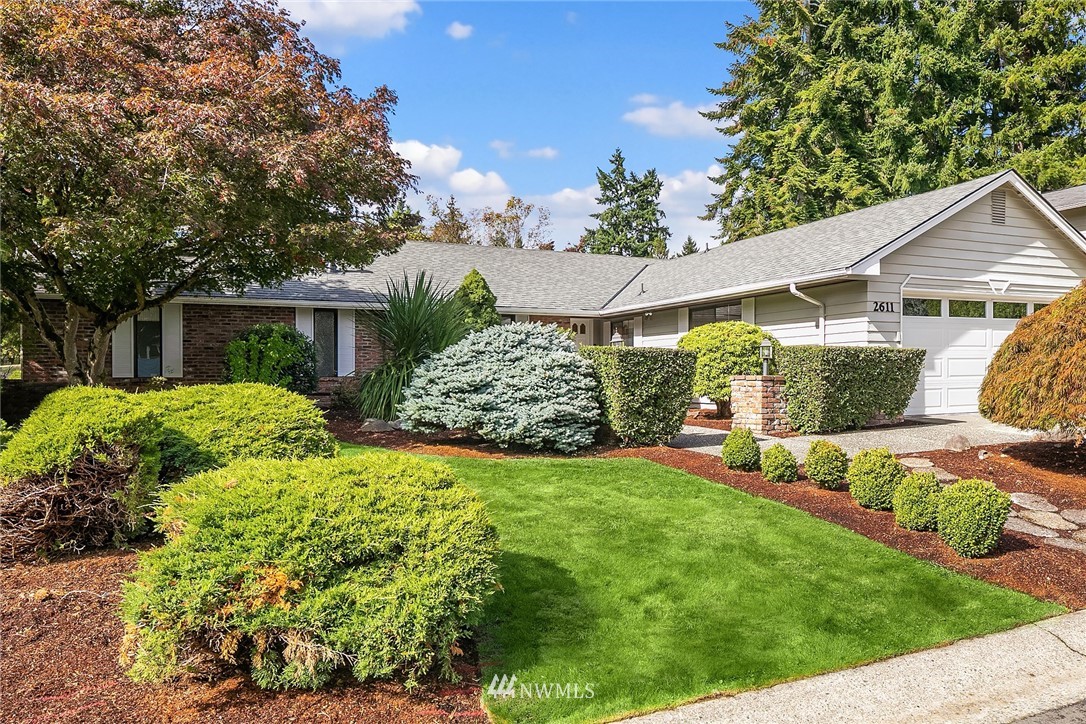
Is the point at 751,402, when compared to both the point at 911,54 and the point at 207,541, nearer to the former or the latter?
the point at 207,541

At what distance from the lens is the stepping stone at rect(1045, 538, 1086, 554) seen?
5230mm

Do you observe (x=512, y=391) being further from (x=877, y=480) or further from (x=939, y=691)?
(x=939, y=691)

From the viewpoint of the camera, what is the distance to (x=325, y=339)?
1546 cm

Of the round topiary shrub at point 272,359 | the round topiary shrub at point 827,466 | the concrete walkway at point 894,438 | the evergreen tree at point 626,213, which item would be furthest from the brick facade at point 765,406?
the evergreen tree at point 626,213

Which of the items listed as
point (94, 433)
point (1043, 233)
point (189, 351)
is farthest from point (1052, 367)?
point (189, 351)

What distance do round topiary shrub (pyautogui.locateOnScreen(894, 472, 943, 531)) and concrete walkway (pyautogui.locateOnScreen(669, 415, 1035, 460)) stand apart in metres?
2.54

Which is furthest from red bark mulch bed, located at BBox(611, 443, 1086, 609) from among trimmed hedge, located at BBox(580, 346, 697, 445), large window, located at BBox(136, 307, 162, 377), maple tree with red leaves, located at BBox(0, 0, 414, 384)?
large window, located at BBox(136, 307, 162, 377)

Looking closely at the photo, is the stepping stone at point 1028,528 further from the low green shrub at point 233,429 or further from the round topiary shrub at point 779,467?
the low green shrub at point 233,429

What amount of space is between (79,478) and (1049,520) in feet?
25.3

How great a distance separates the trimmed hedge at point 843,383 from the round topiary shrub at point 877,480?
13.4 ft

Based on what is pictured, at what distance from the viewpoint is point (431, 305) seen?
10.1m

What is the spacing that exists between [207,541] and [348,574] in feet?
1.99

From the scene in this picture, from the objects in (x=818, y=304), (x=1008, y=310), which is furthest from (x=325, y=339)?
(x=1008, y=310)

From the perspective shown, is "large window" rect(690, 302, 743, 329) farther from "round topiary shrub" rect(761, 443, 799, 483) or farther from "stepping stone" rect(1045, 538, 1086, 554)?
"stepping stone" rect(1045, 538, 1086, 554)
